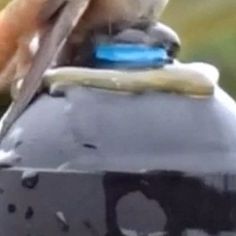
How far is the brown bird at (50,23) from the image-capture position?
2445 millimetres

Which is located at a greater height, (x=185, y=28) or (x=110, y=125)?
(x=110, y=125)

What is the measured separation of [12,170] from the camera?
2217 mm

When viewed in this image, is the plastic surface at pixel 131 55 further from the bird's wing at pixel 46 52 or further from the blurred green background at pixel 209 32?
the blurred green background at pixel 209 32

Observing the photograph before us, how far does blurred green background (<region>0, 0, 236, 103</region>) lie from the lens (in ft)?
15.7

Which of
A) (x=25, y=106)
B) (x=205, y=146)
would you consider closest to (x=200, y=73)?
(x=205, y=146)

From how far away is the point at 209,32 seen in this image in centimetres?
486

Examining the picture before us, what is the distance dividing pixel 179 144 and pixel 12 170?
29 centimetres

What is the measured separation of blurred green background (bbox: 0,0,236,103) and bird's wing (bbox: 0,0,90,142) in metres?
2.20

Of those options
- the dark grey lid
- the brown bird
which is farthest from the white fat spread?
the brown bird

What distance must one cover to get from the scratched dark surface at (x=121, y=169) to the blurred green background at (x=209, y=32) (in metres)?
2.53

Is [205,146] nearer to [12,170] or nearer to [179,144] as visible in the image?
[179,144]

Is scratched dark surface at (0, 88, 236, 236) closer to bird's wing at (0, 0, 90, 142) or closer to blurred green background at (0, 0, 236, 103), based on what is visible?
bird's wing at (0, 0, 90, 142)

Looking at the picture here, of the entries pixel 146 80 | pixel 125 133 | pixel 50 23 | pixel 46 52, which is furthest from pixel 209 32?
pixel 125 133

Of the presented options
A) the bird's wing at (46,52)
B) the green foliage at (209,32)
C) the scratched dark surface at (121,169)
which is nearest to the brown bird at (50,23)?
the bird's wing at (46,52)
